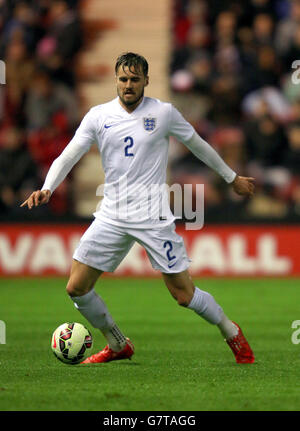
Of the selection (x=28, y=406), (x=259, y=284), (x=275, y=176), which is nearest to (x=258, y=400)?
(x=28, y=406)

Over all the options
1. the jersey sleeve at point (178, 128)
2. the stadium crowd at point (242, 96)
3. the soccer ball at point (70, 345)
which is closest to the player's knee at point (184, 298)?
the soccer ball at point (70, 345)

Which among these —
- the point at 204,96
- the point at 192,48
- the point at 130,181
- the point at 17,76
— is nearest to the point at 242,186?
the point at 130,181

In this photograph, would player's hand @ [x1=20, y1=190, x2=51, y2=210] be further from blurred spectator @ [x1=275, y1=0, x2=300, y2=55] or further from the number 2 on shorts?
blurred spectator @ [x1=275, y1=0, x2=300, y2=55]

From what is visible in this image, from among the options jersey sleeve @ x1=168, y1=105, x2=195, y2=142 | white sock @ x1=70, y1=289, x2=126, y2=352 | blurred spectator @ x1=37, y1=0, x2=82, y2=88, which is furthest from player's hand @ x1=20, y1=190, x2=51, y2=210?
blurred spectator @ x1=37, y1=0, x2=82, y2=88

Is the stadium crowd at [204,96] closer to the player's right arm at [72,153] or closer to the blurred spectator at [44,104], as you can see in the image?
the blurred spectator at [44,104]

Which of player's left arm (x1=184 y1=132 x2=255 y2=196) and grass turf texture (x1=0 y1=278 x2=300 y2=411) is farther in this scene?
player's left arm (x1=184 y1=132 x2=255 y2=196)

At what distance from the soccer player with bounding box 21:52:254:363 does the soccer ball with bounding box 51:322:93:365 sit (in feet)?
0.90

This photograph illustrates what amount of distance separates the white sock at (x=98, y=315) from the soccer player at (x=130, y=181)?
0.04ft

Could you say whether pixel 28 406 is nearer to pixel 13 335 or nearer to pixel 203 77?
pixel 13 335

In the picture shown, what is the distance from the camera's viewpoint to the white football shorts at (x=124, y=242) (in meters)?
6.99

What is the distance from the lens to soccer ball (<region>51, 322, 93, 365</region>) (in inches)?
284

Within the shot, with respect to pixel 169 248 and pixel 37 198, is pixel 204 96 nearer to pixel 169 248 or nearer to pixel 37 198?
pixel 169 248

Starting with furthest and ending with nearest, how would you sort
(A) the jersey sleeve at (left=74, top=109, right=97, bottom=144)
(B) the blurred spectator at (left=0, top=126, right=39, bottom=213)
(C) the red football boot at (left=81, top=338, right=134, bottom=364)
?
(B) the blurred spectator at (left=0, top=126, right=39, bottom=213)
(C) the red football boot at (left=81, top=338, right=134, bottom=364)
(A) the jersey sleeve at (left=74, top=109, right=97, bottom=144)

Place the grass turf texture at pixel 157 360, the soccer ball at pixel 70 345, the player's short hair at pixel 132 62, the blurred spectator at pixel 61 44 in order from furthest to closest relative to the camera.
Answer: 1. the blurred spectator at pixel 61 44
2. the soccer ball at pixel 70 345
3. the player's short hair at pixel 132 62
4. the grass turf texture at pixel 157 360
